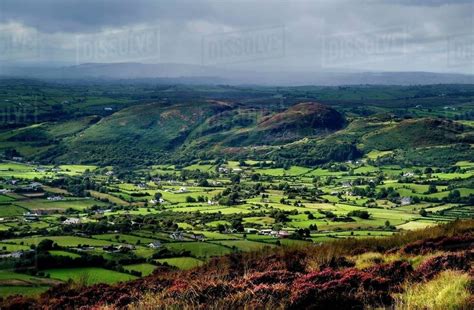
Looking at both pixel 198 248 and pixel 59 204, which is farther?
pixel 59 204

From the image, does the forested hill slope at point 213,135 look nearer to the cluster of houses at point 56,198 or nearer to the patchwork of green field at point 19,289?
the cluster of houses at point 56,198

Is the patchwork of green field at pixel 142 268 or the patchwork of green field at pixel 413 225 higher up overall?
the patchwork of green field at pixel 142 268

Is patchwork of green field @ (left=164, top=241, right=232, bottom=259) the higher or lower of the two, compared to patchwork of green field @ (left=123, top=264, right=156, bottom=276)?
lower

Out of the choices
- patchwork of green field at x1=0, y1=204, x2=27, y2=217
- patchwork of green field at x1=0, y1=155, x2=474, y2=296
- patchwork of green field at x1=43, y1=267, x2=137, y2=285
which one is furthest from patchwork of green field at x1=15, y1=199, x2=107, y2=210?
patchwork of green field at x1=43, y1=267, x2=137, y2=285

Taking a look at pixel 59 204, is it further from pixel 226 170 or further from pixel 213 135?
pixel 213 135

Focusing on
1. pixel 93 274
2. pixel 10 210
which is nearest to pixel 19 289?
pixel 93 274

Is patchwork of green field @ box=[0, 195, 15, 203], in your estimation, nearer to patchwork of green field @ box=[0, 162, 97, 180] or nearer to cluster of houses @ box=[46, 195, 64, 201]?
cluster of houses @ box=[46, 195, 64, 201]

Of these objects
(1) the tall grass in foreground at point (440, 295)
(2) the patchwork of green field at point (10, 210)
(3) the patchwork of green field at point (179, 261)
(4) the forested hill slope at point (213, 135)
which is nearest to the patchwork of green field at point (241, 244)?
(3) the patchwork of green field at point (179, 261)

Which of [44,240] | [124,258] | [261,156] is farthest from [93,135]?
[124,258]

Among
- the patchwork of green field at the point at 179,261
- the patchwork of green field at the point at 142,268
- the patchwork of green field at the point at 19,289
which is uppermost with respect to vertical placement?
the patchwork of green field at the point at 19,289
